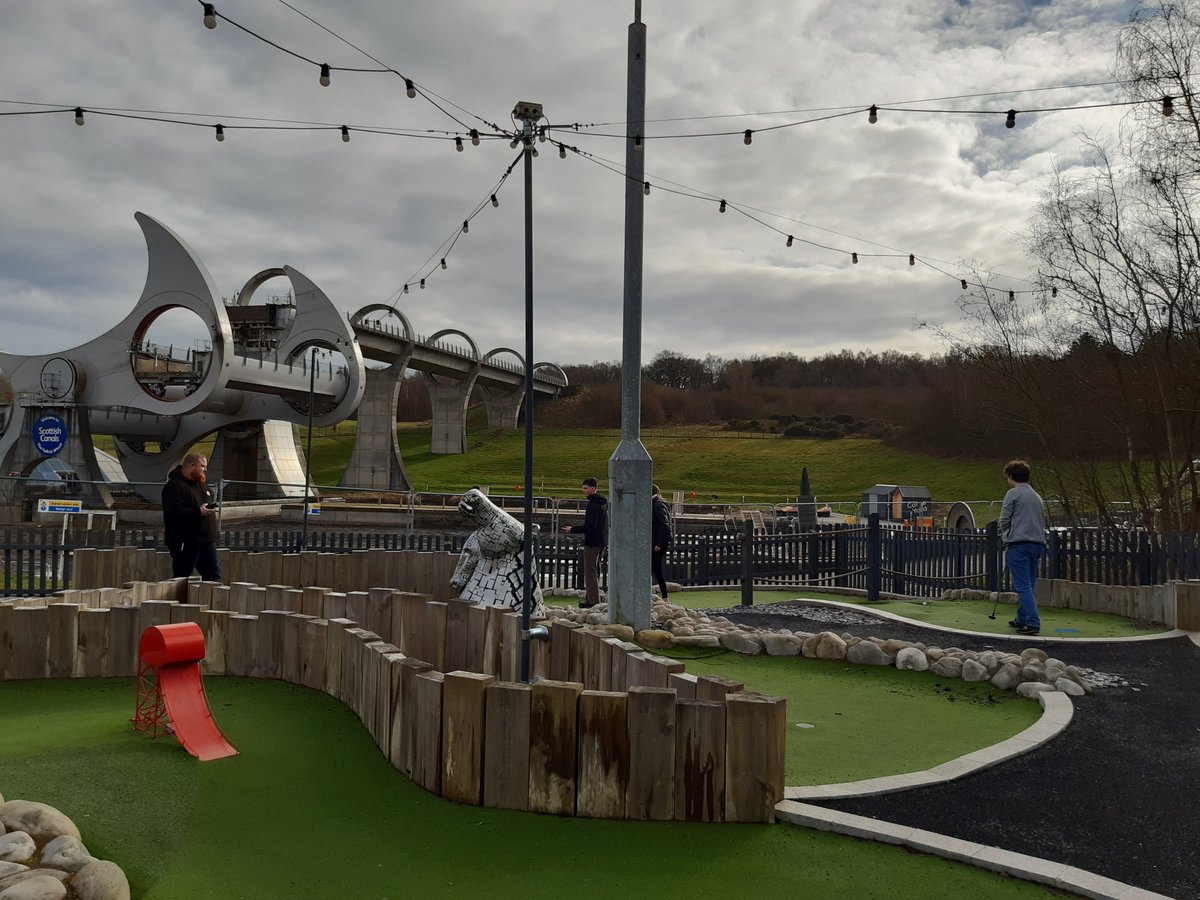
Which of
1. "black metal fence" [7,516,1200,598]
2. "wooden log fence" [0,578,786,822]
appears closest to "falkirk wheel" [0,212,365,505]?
"black metal fence" [7,516,1200,598]

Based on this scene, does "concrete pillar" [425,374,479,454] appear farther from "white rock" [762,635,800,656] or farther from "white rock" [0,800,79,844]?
"white rock" [0,800,79,844]

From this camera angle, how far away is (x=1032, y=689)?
272 inches

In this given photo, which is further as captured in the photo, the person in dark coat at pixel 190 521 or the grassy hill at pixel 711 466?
the grassy hill at pixel 711 466

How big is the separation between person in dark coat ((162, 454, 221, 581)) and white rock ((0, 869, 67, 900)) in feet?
22.4

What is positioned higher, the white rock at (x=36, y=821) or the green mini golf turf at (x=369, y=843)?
the white rock at (x=36, y=821)

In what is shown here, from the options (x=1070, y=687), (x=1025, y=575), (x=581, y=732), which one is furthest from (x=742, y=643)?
(x=581, y=732)

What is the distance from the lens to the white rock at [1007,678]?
23.6ft

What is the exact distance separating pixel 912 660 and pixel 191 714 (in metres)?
5.93

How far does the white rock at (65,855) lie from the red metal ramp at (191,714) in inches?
59.3

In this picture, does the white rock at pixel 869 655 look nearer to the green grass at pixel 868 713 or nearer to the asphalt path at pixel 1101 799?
the green grass at pixel 868 713

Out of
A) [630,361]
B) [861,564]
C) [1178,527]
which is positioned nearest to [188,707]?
[630,361]

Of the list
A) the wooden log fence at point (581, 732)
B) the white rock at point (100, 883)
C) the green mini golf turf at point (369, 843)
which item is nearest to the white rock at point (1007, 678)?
the wooden log fence at point (581, 732)

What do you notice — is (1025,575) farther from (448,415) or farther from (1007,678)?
(448,415)

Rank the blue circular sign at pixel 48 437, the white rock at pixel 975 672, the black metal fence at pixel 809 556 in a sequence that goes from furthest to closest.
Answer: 1. the blue circular sign at pixel 48 437
2. the black metal fence at pixel 809 556
3. the white rock at pixel 975 672
